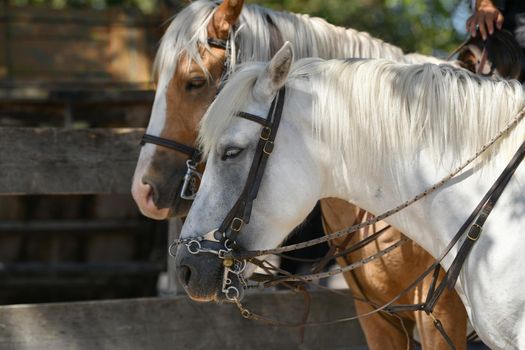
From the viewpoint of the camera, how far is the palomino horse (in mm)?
3699

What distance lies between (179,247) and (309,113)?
67 cm

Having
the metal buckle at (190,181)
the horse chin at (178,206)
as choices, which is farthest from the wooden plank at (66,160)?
the metal buckle at (190,181)

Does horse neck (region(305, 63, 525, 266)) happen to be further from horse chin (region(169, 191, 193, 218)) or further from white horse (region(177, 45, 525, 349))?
horse chin (region(169, 191, 193, 218))

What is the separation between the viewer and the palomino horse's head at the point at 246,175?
9.23 ft

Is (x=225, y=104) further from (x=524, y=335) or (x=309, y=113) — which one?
(x=524, y=335)

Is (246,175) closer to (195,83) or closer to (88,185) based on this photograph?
(195,83)

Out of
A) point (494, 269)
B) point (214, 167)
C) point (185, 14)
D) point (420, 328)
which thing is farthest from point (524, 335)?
point (185, 14)

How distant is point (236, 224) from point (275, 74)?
0.54 m

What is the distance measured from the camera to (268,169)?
282cm

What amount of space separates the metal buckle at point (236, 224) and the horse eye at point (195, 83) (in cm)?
116

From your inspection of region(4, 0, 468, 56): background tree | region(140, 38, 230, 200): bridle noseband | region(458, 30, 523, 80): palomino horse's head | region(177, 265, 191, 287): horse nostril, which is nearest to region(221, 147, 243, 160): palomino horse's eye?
region(177, 265, 191, 287): horse nostril

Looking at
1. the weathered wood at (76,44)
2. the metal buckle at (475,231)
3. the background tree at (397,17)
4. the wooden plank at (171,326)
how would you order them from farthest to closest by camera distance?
the background tree at (397,17) → the weathered wood at (76,44) → the wooden plank at (171,326) → the metal buckle at (475,231)

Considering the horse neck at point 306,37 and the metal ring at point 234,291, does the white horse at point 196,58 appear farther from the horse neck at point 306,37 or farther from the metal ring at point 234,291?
the metal ring at point 234,291

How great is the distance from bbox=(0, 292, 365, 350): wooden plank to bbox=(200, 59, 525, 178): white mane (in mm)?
1857
